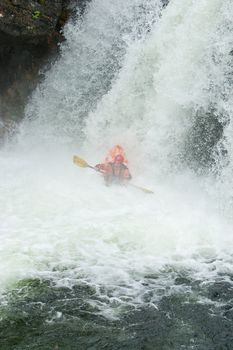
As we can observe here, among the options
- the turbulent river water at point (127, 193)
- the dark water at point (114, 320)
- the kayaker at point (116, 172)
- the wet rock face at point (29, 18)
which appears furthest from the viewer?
the wet rock face at point (29, 18)

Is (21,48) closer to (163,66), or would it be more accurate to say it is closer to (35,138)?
(35,138)

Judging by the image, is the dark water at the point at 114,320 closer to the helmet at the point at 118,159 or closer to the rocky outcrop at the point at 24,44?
the helmet at the point at 118,159

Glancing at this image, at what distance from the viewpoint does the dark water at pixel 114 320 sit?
5.38 metres

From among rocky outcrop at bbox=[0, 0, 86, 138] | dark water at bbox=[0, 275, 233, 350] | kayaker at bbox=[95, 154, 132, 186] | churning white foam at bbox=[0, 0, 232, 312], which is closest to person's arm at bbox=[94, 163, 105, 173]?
kayaker at bbox=[95, 154, 132, 186]

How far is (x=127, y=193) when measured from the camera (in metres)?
9.84

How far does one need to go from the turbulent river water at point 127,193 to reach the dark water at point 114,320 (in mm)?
18

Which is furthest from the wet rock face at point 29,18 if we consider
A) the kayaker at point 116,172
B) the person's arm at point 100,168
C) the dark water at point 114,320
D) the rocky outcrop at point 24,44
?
the dark water at point 114,320

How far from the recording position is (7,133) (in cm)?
1316

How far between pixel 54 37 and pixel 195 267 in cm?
745

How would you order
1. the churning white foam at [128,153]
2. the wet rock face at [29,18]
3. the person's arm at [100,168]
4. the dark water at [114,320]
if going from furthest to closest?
the wet rock face at [29,18]
the person's arm at [100,168]
the churning white foam at [128,153]
the dark water at [114,320]

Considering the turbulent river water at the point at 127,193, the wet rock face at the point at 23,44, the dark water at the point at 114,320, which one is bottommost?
the dark water at the point at 114,320

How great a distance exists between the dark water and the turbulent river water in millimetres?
18

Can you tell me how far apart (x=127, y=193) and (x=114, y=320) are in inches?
170

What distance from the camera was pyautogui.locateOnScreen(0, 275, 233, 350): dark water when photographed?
17.7ft
